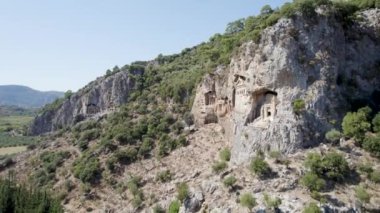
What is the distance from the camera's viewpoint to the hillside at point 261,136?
48.4 metres

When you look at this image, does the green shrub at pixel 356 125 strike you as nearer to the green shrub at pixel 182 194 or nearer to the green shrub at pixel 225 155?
the green shrub at pixel 225 155

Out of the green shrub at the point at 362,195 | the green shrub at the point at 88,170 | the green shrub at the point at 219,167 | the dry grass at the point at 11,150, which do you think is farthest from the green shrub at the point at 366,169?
the dry grass at the point at 11,150

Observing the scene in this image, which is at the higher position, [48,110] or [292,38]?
[292,38]

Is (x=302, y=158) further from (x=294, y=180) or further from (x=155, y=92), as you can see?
(x=155, y=92)

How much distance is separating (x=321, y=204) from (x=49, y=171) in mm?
53576

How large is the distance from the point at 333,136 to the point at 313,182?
7606 millimetres

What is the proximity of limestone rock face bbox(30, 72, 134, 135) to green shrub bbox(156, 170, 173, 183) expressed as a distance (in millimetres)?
39984

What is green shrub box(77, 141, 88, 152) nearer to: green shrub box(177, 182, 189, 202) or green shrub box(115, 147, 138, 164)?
green shrub box(115, 147, 138, 164)

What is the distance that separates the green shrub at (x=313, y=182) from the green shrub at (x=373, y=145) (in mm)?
7816

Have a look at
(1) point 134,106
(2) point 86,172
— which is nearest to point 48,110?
(1) point 134,106

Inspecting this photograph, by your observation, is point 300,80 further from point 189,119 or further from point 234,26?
point 234,26

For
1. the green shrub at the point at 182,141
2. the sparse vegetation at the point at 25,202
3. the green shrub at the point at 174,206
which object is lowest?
the sparse vegetation at the point at 25,202

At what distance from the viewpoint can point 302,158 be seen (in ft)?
167

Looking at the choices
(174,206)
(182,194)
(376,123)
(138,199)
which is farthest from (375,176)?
(138,199)
